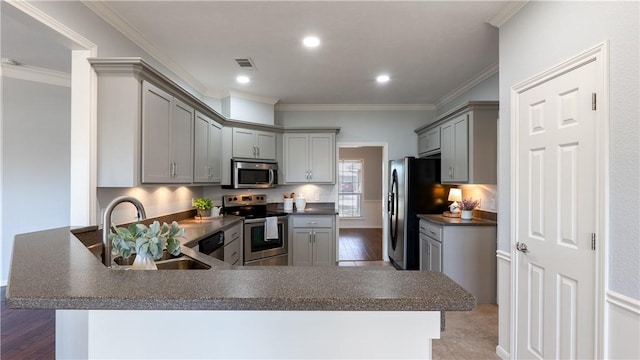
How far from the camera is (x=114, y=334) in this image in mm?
916

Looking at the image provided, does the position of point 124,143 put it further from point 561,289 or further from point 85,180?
point 561,289

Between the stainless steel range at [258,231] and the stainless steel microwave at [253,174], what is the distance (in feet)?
1.24

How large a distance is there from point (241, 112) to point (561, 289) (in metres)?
3.99

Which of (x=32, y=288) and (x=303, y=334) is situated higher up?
(x=32, y=288)

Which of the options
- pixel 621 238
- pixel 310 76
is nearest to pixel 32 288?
pixel 621 238

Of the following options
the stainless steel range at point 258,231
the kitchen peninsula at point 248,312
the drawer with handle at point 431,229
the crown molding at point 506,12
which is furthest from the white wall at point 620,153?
the stainless steel range at point 258,231

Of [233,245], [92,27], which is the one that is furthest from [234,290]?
[233,245]

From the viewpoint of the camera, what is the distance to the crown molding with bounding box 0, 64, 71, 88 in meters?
3.65

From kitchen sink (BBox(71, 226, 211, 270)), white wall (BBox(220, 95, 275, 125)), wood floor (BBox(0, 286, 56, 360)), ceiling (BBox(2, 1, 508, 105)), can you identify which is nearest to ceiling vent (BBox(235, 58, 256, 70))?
ceiling (BBox(2, 1, 508, 105))

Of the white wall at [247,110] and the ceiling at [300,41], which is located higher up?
the ceiling at [300,41]

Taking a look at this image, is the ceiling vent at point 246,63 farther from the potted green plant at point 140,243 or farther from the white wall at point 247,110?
the potted green plant at point 140,243

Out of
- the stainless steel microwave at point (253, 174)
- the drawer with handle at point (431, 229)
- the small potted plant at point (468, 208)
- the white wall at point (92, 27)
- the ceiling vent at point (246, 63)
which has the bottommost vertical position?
the drawer with handle at point (431, 229)

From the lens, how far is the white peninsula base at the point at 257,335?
905mm

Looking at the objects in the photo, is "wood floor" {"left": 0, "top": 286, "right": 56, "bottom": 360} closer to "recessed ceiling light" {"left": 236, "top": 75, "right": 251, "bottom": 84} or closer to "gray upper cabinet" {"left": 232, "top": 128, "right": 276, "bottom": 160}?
"gray upper cabinet" {"left": 232, "top": 128, "right": 276, "bottom": 160}
